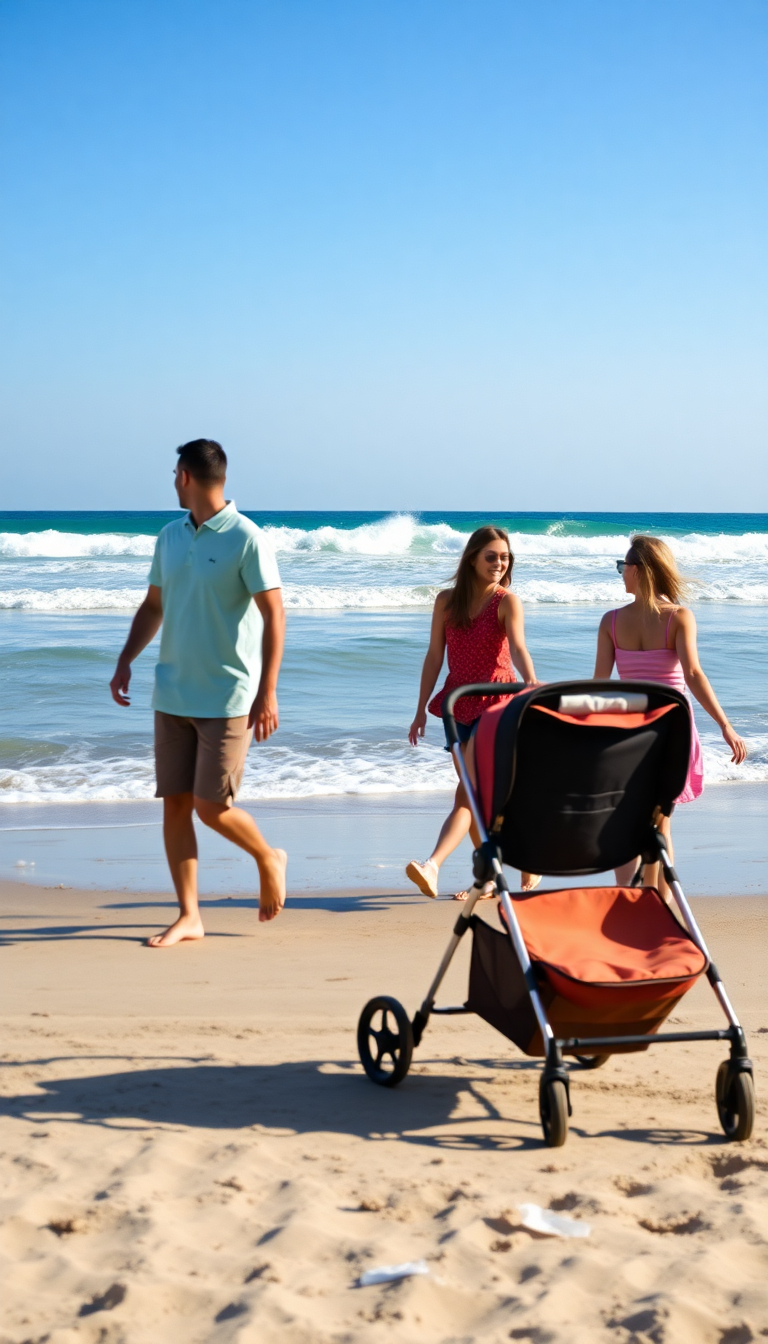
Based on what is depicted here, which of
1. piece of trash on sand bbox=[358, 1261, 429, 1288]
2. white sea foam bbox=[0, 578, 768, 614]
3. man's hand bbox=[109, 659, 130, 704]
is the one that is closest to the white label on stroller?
piece of trash on sand bbox=[358, 1261, 429, 1288]

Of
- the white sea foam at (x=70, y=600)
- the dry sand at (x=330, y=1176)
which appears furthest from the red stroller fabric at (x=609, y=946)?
the white sea foam at (x=70, y=600)

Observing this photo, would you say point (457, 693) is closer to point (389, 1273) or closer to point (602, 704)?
point (602, 704)

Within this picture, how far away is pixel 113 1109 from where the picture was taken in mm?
3463

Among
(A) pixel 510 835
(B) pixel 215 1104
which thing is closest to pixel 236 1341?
(B) pixel 215 1104

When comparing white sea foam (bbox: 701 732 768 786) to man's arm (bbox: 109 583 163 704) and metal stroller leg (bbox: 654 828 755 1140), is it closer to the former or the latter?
man's arm (bbox: 109 583 163 704)

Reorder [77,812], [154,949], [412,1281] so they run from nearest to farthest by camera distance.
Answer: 1. [412,1281]
2. [154,949]
3. [77,812]

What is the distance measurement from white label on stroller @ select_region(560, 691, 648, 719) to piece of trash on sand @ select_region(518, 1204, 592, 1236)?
4.13 ft

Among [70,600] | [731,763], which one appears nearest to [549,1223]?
[731,763]

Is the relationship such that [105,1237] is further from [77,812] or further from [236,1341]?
[77,812]

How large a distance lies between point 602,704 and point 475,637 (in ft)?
7.46

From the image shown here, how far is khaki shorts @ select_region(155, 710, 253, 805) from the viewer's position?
4.83 m

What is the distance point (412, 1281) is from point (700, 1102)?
1.32m

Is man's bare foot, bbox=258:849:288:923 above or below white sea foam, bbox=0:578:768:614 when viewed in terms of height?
below

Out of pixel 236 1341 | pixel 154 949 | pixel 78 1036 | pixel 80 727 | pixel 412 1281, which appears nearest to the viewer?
pixel 236 1341
